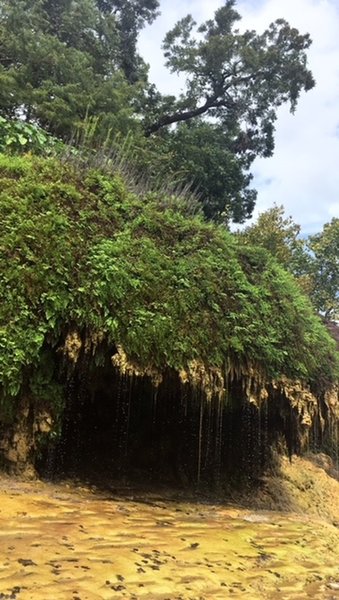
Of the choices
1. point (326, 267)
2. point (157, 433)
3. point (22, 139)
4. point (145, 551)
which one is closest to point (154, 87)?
point (326, 267)

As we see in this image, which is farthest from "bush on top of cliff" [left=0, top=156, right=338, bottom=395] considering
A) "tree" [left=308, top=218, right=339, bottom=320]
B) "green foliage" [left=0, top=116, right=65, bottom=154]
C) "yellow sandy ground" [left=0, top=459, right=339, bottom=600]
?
"tree" [left=308, top=218, right=339, bottom=320]

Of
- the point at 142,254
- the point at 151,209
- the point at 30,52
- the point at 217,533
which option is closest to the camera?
the point at 217,533

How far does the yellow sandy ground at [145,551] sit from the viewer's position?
3758mm

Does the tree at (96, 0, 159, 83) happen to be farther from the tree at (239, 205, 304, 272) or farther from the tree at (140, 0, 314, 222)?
the tree at (239, 205, 304, 272)

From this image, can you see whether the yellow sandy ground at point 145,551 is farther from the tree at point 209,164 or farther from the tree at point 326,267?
the tree at point 326,267

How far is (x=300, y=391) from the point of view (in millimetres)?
8867

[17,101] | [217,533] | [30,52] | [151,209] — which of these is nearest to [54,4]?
[30,52]

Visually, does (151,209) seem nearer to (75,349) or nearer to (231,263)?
(231,263)

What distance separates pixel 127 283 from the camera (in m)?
7.34

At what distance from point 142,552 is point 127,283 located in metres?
3.67

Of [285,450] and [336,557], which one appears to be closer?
[336,557]

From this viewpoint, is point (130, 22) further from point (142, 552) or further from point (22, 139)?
point (142, 552)

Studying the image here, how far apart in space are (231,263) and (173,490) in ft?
12.8

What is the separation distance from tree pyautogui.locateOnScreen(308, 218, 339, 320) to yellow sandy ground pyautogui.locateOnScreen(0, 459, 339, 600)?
24443mm
